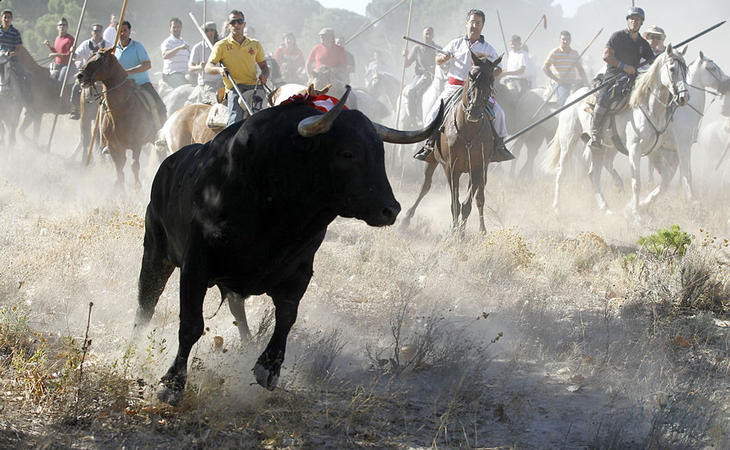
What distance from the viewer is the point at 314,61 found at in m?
19.5

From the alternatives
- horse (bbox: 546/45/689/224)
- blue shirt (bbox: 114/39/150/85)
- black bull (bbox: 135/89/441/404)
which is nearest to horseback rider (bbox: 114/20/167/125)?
blue shirt (bbox: 114/39/150/85)

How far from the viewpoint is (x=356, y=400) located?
470cm

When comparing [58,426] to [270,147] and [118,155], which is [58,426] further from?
[118,155]

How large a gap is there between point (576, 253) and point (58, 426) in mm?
6286

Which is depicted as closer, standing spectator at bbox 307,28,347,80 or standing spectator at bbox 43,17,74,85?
standing spectator at bbox 43,17,74,85

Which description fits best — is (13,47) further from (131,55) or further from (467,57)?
(467,57)

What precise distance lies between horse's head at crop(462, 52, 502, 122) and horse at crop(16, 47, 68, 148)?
1069cm

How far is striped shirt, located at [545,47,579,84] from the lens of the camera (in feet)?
60.7

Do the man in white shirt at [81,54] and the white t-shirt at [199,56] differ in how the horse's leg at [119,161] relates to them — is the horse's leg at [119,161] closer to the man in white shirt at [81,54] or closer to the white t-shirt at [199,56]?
the white t-shirt at [199,56]

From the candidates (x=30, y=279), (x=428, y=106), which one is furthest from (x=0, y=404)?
(x=428, y=106)

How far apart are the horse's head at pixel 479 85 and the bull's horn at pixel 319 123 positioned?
5.94 m

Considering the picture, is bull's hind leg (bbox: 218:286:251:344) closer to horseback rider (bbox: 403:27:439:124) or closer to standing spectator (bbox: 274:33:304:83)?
horseback rider (bbox: 403:27:439:124)

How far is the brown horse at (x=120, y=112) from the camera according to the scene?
11.5 metres

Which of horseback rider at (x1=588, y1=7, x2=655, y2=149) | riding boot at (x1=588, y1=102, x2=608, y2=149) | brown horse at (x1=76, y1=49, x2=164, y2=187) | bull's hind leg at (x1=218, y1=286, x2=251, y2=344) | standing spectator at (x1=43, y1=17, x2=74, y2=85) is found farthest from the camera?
standing spectator at (x1=43, y1=17, x2=74, y2=85)
